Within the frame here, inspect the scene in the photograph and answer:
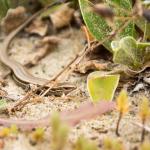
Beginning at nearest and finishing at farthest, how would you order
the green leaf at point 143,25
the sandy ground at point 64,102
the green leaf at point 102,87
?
the sandy ground at point 64,102 → the green leaf at point 102,87 → the green leaf at point 143,25

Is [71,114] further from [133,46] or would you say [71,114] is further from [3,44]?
[3,44]

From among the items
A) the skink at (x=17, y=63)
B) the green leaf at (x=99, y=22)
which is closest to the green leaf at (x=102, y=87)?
the green leaf at (x=99, y=22)

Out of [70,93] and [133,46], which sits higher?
[133,46]

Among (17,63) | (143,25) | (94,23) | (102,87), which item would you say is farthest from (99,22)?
(17,63)

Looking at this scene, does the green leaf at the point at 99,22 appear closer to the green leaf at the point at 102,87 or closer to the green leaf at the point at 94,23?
the green leaf at the point at 94,23

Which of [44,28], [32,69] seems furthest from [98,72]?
[44,28]
